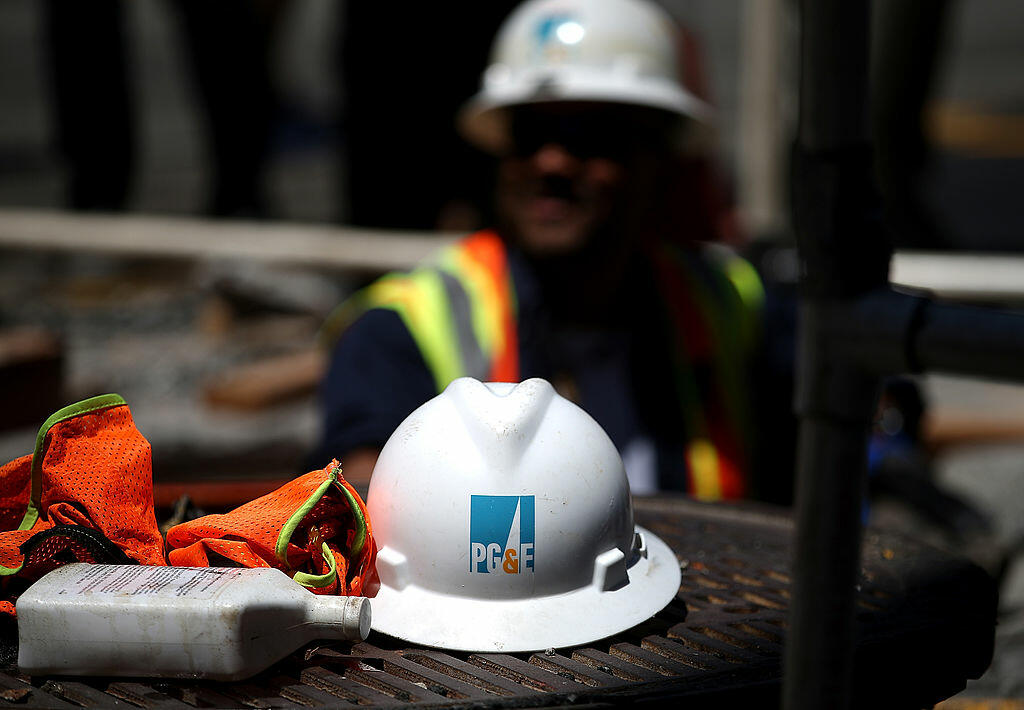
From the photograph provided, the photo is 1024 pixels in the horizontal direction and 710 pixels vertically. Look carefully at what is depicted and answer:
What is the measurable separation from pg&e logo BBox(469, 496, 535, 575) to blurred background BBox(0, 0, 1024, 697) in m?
1.65

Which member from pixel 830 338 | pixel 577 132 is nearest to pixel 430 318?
pixel 577 132

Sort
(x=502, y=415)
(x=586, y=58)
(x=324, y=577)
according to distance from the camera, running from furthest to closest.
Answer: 1. (x=586, y=58)
2. (x=502, y=415)
3. (x=324, y=577)

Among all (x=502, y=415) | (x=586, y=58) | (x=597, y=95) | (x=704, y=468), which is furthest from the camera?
(x=586, y=58)

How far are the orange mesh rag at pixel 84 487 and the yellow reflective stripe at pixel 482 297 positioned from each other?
131cm

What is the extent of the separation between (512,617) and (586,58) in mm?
1785

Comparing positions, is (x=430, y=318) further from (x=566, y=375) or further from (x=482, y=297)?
(x=566, y=375)

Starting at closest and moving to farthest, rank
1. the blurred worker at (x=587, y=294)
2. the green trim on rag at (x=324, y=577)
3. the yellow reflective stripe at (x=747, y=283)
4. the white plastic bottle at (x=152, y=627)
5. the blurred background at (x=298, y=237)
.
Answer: the white plastic bottle at (x=152, y=627) → the green trim on rag at (x=324, y=577) → the blurred worker at (x=587, y=294) → the yellow reflective stripe at (x=747, y=283) → the blurred background at (x=298, y=237)

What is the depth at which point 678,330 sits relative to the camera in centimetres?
264

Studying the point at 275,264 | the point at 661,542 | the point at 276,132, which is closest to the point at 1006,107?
the point at 276,132

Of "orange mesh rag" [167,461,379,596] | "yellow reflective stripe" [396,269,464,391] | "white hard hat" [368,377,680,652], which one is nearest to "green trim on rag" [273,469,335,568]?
"orange mesh rag" [167,461,379,596]

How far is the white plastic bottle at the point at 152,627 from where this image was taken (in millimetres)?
1061

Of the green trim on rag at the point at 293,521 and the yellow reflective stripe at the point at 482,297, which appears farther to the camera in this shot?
the yellow reflective stripe at the point at 482,297

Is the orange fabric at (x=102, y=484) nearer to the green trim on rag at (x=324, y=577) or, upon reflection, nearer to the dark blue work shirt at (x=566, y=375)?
the green trim on rag at (x=324, y=577)

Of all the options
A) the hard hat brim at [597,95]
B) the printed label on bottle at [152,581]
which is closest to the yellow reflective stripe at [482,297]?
→ the hard hat brim at [597,95]
